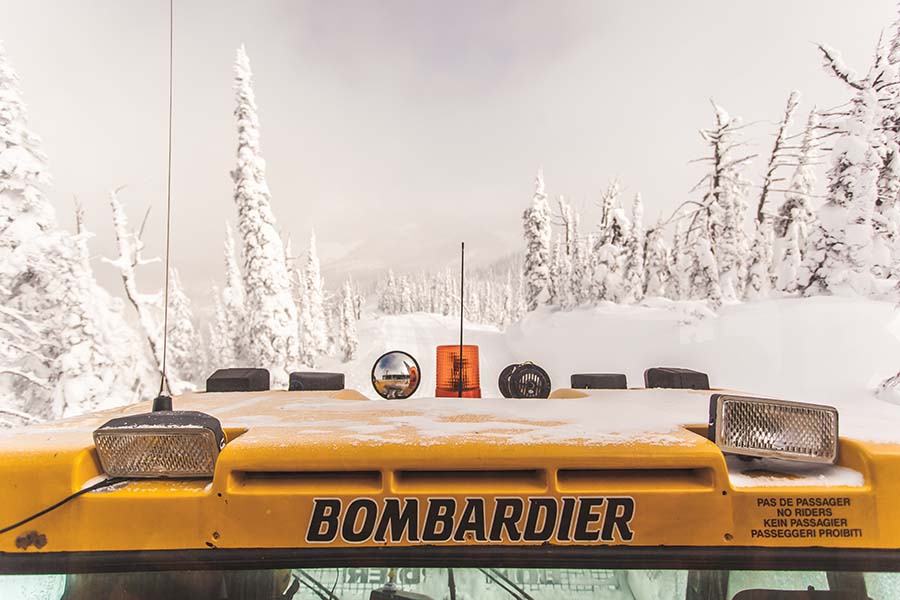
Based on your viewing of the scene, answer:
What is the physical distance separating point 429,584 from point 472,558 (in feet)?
0.57

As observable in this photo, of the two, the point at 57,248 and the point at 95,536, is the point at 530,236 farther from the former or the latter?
the point at 95,536

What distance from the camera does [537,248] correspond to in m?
54.4

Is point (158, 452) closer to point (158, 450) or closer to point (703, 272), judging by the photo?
point (158, 450)

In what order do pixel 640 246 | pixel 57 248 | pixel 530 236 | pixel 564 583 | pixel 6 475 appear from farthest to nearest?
pixel 530 236
pixel 640 246
pixel 57 248
pixel 564 583
pixel 6 475

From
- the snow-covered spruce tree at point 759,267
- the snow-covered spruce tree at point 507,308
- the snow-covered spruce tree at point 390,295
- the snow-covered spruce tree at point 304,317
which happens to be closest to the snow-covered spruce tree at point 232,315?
the snow-covered spruce tree at point 304,317

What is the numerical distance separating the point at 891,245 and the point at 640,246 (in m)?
27.9

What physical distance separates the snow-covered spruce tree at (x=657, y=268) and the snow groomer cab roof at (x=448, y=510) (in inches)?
2192

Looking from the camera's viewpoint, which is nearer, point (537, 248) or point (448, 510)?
point (448, 510)

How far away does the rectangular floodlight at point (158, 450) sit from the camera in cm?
137

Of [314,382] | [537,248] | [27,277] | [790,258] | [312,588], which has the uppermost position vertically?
[537,248]

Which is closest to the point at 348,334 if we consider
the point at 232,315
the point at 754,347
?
the point at 232,315

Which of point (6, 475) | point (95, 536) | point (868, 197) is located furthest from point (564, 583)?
point (868, 197)

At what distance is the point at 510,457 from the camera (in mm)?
1349

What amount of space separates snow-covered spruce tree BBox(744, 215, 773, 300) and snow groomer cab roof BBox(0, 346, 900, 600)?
40466mm
